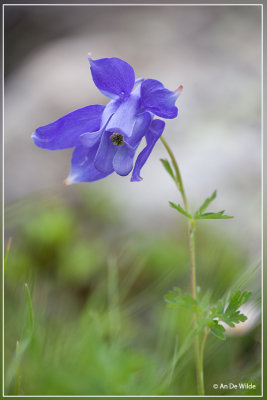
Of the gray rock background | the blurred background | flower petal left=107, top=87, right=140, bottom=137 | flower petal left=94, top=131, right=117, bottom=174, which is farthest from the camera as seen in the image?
the gray rock background

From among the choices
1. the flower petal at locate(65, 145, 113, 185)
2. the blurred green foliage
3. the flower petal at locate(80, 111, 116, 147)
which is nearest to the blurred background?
the blurred green foliage

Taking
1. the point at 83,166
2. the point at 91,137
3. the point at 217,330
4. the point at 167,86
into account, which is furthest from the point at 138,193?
the point at 217,330

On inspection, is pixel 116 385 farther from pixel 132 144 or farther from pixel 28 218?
pixel 28 218

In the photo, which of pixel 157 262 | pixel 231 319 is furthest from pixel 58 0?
pixel 157 262

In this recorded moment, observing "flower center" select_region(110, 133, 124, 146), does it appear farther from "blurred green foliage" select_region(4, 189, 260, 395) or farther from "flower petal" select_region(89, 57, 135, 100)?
"blurred green foliage" select_region(4, 189, 260, 395)

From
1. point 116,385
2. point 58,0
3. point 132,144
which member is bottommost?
point 116,385

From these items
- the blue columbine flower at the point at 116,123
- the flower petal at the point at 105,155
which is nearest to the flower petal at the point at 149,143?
the blue columbine flower at the point at 116,123
